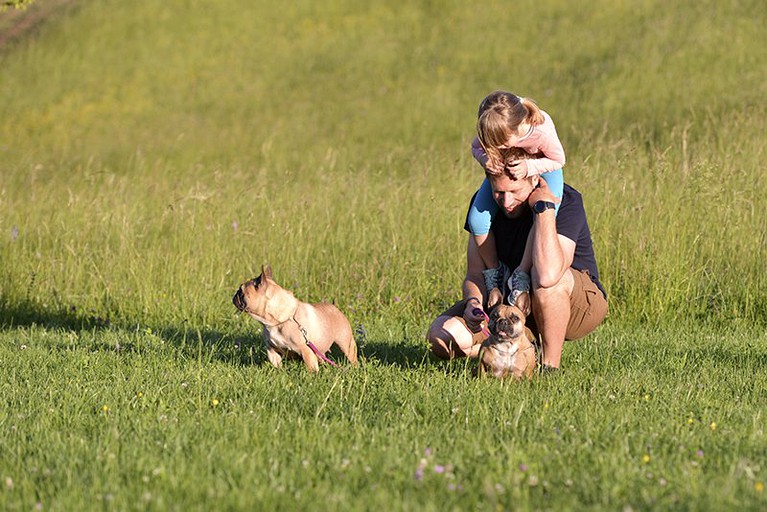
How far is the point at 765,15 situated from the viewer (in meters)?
23.1

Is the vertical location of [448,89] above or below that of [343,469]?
above

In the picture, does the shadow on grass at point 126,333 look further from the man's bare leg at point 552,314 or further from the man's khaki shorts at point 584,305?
the man's khaki shorts at point 584,305

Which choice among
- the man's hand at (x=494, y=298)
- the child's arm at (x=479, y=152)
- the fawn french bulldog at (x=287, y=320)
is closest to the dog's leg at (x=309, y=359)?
the fawn french bulldog at (x=287, y=320)

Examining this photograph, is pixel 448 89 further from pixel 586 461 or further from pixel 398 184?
pixel 586 461

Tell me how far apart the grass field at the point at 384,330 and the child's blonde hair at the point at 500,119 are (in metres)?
1.33

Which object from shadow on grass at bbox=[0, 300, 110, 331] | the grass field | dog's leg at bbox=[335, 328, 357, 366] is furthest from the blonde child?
shadow on grass at bbox=[0, 300, 110, 331]

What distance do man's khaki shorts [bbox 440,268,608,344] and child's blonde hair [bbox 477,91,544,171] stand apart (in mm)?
1017

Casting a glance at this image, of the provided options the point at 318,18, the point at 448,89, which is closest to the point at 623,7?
the point at 448,89

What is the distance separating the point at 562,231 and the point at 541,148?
0.55m

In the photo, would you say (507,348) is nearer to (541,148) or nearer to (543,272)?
(543,272)

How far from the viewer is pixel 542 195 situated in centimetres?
557

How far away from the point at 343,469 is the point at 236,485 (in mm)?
438

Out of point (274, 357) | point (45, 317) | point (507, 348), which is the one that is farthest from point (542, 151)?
point (45, 317)

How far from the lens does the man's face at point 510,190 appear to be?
557cm
